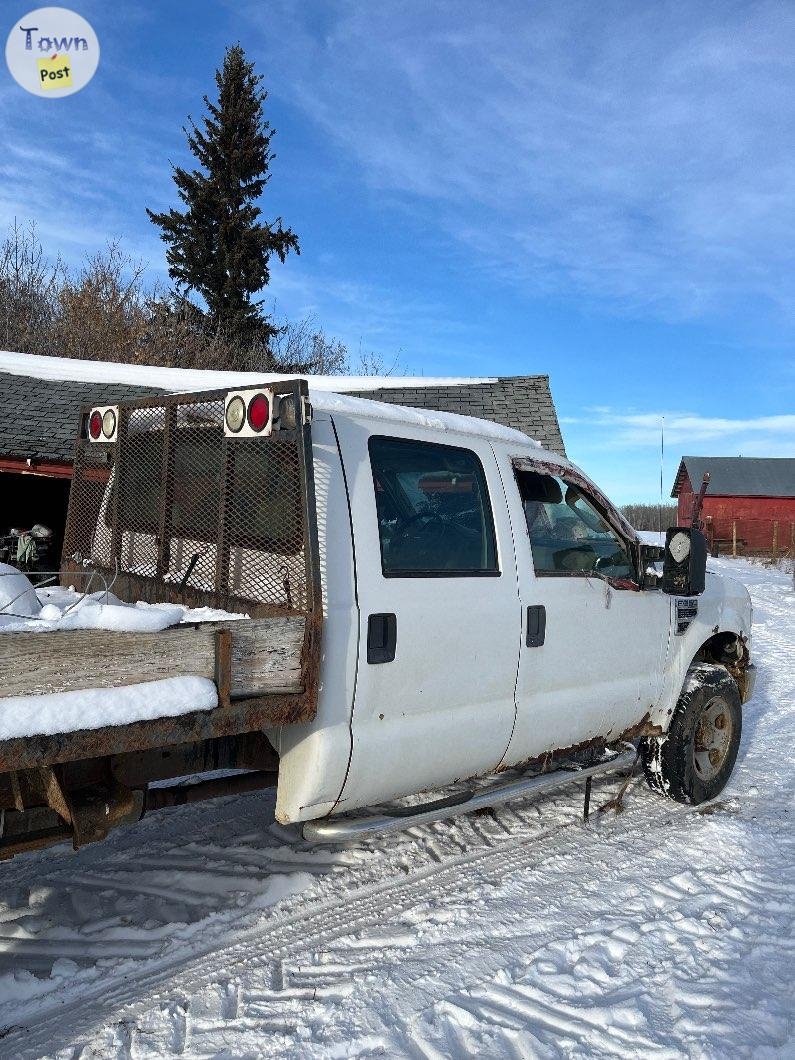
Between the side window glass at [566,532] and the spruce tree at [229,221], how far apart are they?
1110 inches

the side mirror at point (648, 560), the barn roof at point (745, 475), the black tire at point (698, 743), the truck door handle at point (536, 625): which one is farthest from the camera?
the barn roof at point (745, 475)

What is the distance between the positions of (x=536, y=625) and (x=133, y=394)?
33.3 feet

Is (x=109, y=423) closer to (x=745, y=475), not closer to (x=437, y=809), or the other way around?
(x=437, y=809)

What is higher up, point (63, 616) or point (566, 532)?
point (566, 532)

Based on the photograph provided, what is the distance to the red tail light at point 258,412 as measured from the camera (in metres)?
2.97

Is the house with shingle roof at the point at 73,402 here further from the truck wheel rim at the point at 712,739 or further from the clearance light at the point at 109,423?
the truck wheel rim at the point at 712,739

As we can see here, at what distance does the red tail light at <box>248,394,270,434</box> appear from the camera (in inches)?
117

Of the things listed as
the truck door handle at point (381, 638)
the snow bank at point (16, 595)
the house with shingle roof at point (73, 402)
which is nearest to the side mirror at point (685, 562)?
the truck door handle at point (381, 638)

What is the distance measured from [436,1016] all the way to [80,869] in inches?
77.2

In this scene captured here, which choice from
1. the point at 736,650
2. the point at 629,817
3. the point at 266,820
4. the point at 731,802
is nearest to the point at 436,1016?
the point at 266,820

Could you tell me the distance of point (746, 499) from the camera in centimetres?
4253

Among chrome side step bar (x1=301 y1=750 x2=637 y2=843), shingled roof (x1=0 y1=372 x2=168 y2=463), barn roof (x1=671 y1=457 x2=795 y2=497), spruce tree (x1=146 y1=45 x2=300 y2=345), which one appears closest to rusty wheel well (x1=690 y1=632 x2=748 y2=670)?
chrome side step bar (x1=301 y1=750 x2=637 y2=843)

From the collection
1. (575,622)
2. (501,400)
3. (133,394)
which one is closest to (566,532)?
(575,622)

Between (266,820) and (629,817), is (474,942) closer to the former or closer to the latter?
(266,820)
